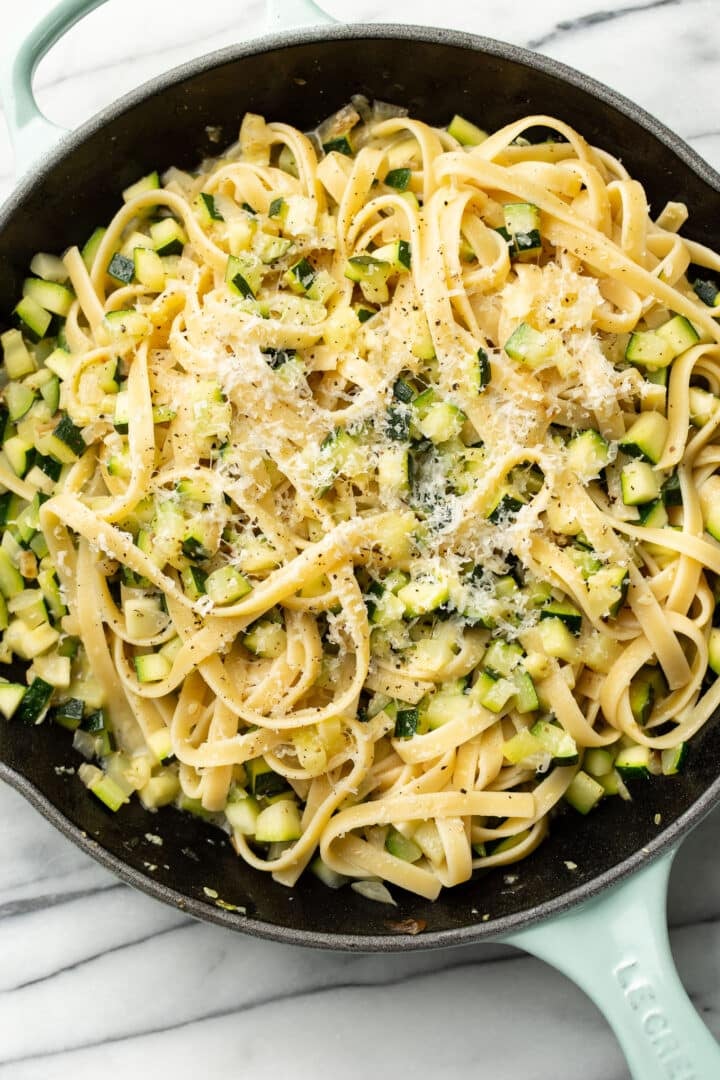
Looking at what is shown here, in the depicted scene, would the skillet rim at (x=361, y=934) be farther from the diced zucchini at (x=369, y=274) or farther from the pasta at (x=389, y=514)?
the diced zucchini at (x=369, y=274)

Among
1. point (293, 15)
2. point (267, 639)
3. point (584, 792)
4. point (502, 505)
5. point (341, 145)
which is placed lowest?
point (584, 792)

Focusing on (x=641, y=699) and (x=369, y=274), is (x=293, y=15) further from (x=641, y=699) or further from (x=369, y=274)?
(x=641, y=699)

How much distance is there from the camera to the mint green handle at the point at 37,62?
337 cm

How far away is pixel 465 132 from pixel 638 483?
140 cm

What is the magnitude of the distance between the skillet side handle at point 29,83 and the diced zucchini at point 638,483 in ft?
7.04

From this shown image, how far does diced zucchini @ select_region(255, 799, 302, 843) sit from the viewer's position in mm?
3369

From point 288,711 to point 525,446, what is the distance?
43.4 inches

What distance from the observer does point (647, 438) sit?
328cm

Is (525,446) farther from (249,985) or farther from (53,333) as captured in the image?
(249,985)

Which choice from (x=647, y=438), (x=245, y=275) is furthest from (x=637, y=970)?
(x=245, y=275)

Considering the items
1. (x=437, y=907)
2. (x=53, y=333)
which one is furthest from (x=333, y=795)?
(x=53, y=333)

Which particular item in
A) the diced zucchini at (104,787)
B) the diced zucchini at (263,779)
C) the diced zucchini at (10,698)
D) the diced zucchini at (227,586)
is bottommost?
the diced zucchini at (104,787)

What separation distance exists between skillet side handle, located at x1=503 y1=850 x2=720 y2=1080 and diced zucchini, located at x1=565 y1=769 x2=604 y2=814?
0.33 metres

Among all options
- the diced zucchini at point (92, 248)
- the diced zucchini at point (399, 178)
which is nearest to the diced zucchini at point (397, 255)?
the diced zucchini at point (399, 178)
